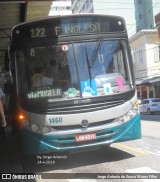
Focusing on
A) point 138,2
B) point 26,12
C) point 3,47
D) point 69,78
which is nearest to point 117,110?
point 69,78

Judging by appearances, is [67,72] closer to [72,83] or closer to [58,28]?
[72,83]

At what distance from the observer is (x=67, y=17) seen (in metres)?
8.85

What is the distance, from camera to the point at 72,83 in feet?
27.5

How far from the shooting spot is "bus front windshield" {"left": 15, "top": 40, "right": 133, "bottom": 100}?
328 inches

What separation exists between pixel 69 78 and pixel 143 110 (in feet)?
98.4

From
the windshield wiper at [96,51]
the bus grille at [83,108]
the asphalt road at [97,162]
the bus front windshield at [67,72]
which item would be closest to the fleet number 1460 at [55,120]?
the bus grille at [83,108]

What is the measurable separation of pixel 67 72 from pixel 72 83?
0.88ft

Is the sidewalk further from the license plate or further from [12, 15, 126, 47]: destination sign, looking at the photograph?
[12, 15, 126, 47]: destination sign

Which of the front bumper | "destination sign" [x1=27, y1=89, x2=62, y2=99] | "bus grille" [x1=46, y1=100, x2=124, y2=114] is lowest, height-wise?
the front bumper

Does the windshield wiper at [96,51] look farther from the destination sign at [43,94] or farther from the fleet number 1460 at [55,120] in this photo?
the fleet number 1460 at [55,120]

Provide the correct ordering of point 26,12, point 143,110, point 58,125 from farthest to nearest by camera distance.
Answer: point 143,110
point 26,12
point 58,125

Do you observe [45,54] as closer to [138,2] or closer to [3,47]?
[3,47]

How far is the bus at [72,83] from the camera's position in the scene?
812 cm


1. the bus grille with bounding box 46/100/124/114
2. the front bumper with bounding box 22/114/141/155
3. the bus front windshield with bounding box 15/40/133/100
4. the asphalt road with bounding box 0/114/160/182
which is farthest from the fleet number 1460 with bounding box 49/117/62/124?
the asphalt road with bounding box 0/114/160/182
